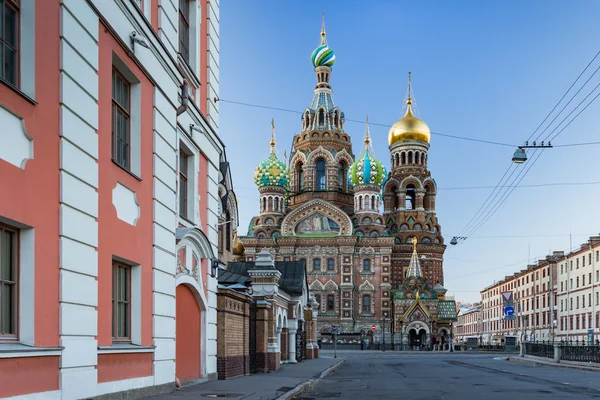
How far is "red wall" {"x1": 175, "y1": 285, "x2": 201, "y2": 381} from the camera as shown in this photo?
53.3ft

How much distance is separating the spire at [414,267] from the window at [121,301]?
72151mm

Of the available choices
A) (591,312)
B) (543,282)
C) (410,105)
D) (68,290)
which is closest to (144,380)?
(68,290)

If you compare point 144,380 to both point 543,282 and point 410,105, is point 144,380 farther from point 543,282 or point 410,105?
point 410,105

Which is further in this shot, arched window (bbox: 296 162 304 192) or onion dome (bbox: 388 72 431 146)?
arched window (bbox: 296 162 304 192)

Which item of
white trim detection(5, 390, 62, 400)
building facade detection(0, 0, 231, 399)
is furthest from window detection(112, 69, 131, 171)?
white trim detection(5, 390, 62, 400)

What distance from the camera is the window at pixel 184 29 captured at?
16406 millimetres

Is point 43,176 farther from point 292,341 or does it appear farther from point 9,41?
point 292,341

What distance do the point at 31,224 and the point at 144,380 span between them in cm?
488

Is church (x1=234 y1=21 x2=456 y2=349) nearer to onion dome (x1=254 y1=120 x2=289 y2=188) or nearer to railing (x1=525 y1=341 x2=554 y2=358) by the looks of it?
onion dome (x1=254 y1=120 x2=289 y2=188)

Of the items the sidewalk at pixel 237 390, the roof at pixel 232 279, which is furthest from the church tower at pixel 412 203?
the sidewalk at pixel 237 390

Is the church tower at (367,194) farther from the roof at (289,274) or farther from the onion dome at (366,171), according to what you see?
the roof at (289,274)

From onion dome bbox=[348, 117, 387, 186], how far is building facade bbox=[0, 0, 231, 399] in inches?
2677

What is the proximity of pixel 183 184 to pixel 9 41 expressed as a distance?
26.0 ft

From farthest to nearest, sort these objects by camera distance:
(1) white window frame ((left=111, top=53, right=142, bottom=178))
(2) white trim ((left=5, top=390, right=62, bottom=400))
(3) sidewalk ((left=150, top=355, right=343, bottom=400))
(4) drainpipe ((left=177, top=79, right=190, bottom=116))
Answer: (4) drainpipe ((left=177, top=79, right=190, bottom=116))
(3) sidewalk ((left=150, top=355, right=343, bottom=400))
(1) white window frame ((left=111, top=53, right=142, bottom=178))
(2) white trim ((left=5, top=390, right=62, bottom=400))
